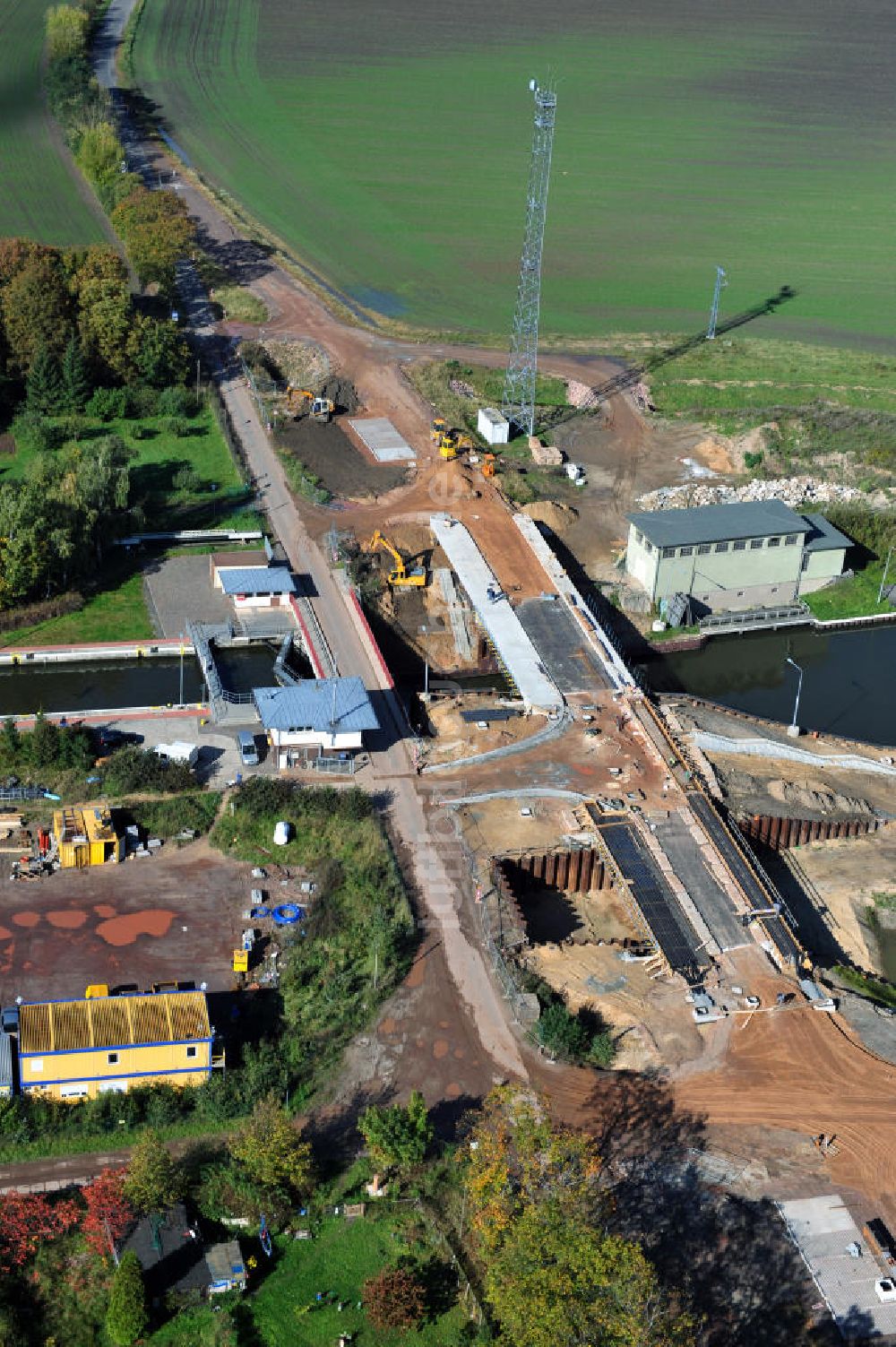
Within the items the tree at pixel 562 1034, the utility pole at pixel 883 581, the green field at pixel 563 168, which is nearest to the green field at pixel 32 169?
the green field at pixel 563 168

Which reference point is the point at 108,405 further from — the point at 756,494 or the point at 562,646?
the point at 756,494

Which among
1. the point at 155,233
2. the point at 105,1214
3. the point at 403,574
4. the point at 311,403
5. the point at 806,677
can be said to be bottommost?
the point at 806,677

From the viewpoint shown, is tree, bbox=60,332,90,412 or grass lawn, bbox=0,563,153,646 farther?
tree, bbox=60,332,90,412

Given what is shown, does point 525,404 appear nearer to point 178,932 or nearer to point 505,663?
point 505,663

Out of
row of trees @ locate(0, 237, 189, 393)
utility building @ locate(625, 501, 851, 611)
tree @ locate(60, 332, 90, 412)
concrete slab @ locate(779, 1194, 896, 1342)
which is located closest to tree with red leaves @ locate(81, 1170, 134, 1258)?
concrete slab @ locate(779, 1194, 896, 1342)

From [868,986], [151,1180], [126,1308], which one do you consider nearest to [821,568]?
[868,986]

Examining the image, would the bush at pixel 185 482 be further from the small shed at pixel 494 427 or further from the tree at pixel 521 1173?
the tree at pixel 521 1173

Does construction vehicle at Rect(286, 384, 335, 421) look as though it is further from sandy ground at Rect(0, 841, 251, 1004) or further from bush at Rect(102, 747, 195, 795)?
sandy ground at Rect(0, 841, 251, 1004)
